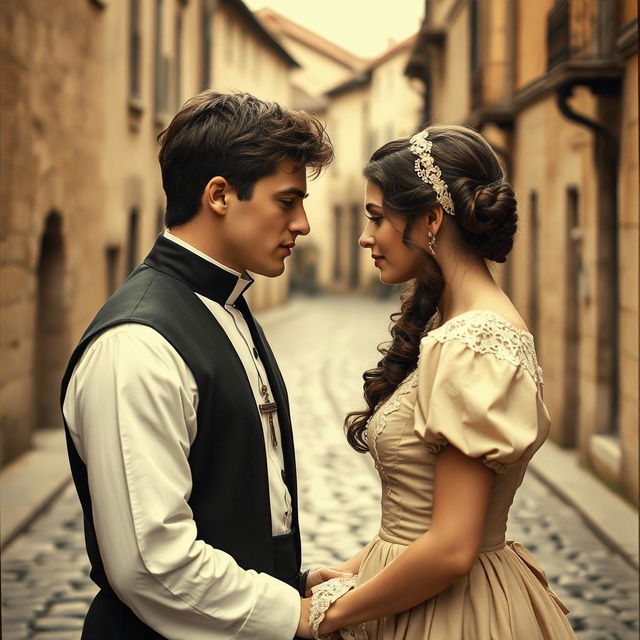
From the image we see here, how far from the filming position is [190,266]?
2.67m

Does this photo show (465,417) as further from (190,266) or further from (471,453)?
(190,266)

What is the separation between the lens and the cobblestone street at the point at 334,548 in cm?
593

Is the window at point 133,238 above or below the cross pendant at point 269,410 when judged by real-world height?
above

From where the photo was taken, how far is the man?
89.2 inches

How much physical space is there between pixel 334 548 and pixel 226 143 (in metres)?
4.88

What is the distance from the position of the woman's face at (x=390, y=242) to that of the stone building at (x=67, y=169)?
650 centimetres

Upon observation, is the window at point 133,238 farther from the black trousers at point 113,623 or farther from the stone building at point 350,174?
the stone building at point 350,174

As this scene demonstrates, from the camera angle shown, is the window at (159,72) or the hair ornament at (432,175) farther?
the window at (159,72)

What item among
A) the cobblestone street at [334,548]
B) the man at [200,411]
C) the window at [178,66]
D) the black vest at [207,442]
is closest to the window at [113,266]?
the cobblestone street at [334,548]

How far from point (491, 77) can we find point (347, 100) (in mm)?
37535

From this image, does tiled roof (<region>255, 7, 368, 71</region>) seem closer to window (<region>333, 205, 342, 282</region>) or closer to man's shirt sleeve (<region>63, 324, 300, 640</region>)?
window (<region>333, 205, 342, 282</region>)

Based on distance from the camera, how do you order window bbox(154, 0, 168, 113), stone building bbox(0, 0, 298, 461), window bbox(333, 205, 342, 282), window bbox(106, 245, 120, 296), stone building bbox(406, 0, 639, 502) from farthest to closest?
window bbox(333, 205, 342, 282), window bbox(154, 0, 168, 113), window bbox(106, 245, 120, 296), stone building bbox(0, 0, 298, 461), stone building bbox(406, 0, 639, 502)

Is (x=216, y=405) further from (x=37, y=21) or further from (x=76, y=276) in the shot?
(x=76, y=276)

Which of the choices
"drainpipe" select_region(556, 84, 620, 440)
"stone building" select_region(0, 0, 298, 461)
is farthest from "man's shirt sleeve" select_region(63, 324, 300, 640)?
"drainpipe" select_region(556, 84, 620, 440)
